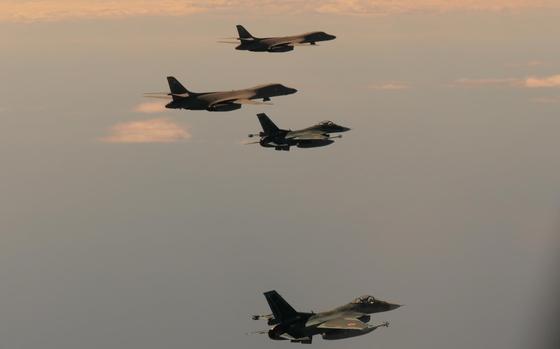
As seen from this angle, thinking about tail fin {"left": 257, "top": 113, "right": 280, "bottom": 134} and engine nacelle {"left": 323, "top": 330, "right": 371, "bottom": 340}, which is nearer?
engine nacelle {"left": 323, "top": 330, "right": 371, "bottom": 340}

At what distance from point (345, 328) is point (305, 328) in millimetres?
5503

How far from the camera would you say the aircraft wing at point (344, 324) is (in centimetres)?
12962

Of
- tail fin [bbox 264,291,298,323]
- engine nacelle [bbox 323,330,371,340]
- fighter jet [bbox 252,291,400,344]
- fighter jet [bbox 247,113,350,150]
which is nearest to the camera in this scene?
engine nacelle [bbox 323,330,371,340]

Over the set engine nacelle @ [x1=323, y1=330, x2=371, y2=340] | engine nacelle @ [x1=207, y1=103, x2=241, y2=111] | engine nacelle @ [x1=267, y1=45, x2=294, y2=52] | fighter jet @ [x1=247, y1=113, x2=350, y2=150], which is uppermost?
engine nacelle @ [x1=267, y1=45, x2=294, y2=52]

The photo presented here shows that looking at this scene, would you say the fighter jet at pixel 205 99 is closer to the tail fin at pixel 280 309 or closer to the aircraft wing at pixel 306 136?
the aircraft wing at pixel 306 136

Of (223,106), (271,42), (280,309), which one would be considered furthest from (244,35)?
(280,309)

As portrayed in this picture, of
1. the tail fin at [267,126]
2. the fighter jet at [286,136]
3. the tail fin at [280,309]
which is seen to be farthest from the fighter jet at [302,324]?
the tail fin at [267,126]

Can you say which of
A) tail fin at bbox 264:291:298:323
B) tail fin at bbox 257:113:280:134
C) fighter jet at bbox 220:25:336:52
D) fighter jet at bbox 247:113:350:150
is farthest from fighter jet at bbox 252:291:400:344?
fighter jet at bbox 220:25:336:52

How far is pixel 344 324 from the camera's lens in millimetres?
131375

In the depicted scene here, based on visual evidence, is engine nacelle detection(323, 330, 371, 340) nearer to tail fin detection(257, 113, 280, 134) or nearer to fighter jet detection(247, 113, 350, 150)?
fighter jet detection(247, 113, 350, 150)

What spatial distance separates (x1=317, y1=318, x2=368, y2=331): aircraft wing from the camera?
129625 millimetres

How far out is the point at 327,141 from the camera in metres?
167

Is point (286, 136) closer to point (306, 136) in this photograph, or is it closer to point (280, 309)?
point (306, 136)

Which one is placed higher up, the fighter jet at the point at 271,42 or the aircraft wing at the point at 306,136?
the fighter jet at the point at 271,42
